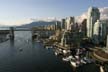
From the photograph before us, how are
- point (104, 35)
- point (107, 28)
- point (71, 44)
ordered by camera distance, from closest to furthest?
point (71, 44)
point (104, 35)
point (107, 28)

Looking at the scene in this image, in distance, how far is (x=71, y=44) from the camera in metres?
60.3

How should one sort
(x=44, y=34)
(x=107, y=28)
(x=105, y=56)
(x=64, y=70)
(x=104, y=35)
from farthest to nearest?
(x=44, y=34) → (x=107, y=28) → (x=104, y=35) → (x=105, y=56) → (x=64, y=70)

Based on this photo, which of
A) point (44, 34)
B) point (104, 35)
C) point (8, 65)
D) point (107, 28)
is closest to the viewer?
point (8, 65)

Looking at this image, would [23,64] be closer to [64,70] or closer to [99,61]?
[64,70]

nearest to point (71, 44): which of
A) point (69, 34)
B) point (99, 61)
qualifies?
point (69, 34)

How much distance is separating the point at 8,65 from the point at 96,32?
42.6 meters

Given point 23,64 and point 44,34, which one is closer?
point 23,64

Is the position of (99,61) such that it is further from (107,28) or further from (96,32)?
(107,28)

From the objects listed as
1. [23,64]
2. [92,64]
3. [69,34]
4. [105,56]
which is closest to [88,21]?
[69,34]

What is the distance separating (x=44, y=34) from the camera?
3890 inches

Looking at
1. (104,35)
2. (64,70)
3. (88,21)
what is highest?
(88,21)

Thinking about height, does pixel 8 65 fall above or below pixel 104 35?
below

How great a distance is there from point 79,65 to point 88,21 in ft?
146

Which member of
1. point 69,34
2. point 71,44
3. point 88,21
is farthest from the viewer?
point 88,21
